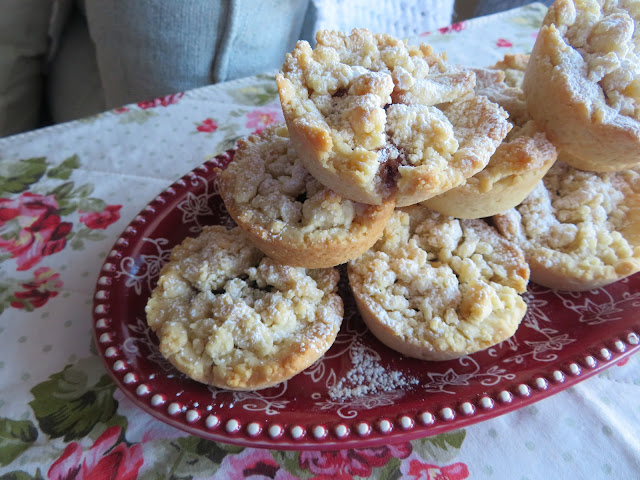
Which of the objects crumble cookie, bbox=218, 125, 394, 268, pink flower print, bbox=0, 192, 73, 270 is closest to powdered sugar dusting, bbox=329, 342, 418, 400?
crumble cookie, bbox=218, 125, 394, 268

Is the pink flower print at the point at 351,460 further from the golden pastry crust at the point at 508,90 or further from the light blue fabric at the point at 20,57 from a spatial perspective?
the light blue fabric at the point at 20,57

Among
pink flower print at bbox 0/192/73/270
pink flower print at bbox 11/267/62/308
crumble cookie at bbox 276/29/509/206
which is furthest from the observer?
pink flower print at bbox 0/192/73/270

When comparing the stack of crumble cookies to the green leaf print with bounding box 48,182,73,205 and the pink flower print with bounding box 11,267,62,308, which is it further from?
the green leaf print with bounding box 48,182,73,205

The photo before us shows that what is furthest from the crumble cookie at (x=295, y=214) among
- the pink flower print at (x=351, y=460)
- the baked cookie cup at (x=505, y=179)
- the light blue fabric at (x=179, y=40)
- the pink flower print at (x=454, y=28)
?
the pink flower print at (x=454, y=28)

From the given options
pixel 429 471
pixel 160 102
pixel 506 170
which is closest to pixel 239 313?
pixel 429 471

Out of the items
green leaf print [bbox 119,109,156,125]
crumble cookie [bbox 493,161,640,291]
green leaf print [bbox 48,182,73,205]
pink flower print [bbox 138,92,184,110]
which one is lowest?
green leaf print [bbox 48,182,73,205]
